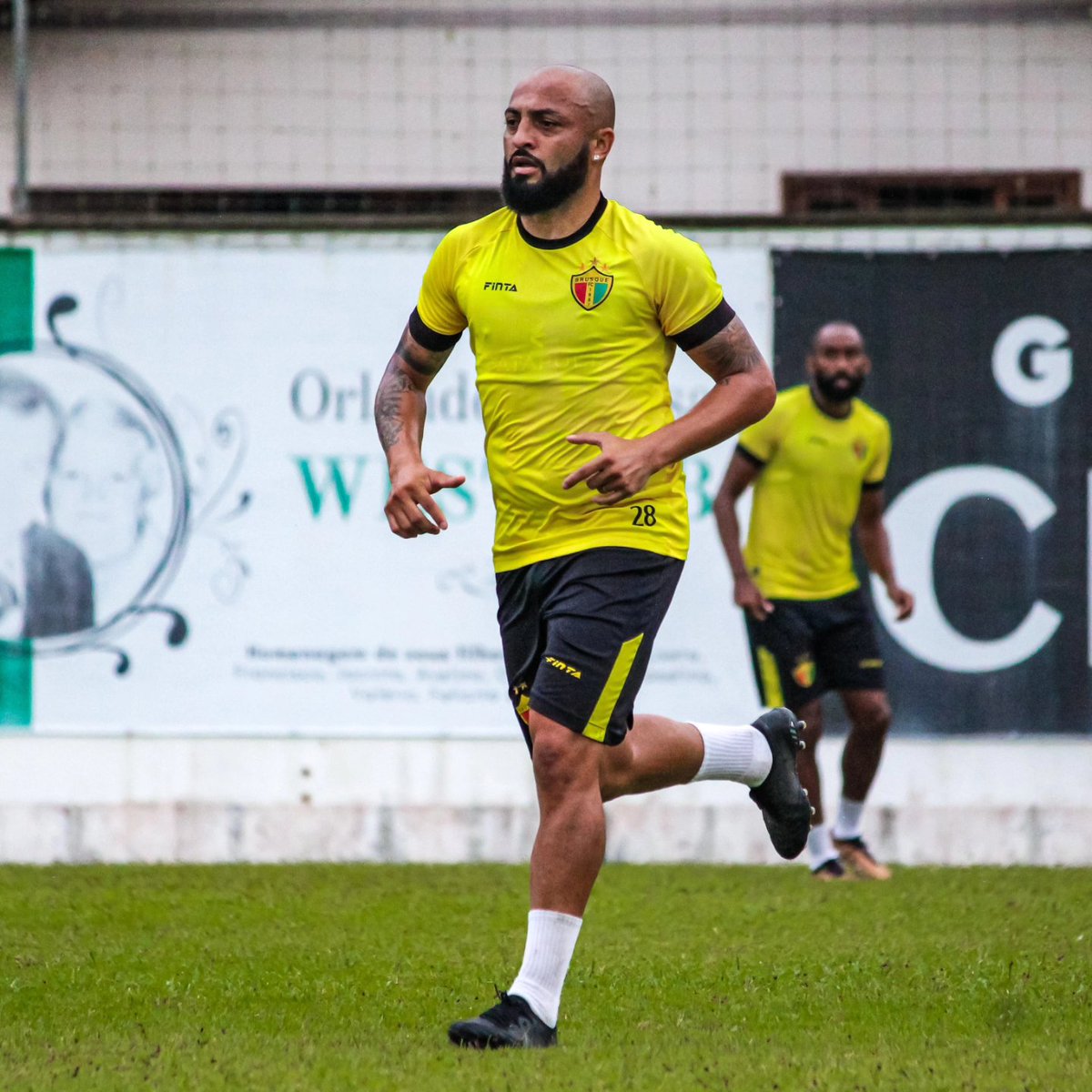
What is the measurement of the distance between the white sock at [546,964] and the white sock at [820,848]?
427 centimetres

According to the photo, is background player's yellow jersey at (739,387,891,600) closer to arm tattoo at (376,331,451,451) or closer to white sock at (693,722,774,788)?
white sock at (693,722,774,788)

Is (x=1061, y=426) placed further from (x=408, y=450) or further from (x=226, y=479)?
(x=408, y=450)

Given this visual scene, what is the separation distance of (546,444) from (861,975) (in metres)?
1.86

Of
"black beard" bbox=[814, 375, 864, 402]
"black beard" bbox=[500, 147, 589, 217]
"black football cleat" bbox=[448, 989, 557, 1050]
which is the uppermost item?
"black beard" bbox=[500, 147, 589, 217]

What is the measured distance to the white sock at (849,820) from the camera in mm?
9031

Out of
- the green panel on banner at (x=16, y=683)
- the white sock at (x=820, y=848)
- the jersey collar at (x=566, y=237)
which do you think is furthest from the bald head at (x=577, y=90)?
the green panel on banner at (x=16, y=683)

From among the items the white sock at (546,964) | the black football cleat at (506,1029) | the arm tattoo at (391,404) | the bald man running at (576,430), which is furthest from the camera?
the arm tattoo at (391,404)

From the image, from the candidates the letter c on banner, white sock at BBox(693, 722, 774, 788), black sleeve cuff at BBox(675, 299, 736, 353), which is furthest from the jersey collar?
the letter c on banner

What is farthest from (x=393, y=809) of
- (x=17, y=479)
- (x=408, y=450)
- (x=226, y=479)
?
(x=408, y=450)

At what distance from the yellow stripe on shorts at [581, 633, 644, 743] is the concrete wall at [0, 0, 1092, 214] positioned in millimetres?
7741

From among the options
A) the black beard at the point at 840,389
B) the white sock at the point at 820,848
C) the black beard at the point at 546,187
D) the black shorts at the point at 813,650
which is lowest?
the white sock at the point at 820,848

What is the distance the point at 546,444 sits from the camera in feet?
16.5

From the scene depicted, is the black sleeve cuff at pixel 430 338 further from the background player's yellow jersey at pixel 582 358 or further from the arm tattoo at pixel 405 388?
the background player's yellow jersey at pixel 582 358

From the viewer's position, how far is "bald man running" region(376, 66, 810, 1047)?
4805mm
